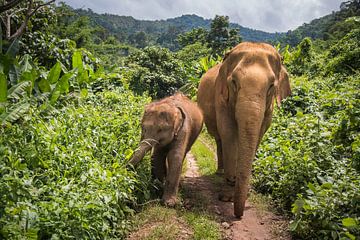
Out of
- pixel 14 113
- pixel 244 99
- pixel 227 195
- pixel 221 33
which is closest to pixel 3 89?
pixel 14 113

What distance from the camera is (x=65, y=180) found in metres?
3.98

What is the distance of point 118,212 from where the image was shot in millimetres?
4492

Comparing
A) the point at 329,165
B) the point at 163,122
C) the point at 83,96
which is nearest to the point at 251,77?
the point at 163,122

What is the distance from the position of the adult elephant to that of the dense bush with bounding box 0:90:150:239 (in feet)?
4.11

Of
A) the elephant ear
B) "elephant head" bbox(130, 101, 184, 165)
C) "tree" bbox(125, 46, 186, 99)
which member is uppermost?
"tree" bbox(125, 46, 186, 99)

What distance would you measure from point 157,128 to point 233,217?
151cm

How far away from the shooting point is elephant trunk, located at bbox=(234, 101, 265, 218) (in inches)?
189

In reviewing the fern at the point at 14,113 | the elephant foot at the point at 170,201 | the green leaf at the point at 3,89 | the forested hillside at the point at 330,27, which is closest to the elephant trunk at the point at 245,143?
the elephant foot at the point at 170,201

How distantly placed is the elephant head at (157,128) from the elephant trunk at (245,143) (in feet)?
3.12

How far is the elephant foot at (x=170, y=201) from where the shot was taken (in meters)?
5.20

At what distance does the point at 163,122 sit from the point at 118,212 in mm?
1399

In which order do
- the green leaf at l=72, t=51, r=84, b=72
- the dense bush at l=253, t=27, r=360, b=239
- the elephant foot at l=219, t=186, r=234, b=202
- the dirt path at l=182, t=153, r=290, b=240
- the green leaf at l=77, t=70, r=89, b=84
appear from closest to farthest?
the dense bush at l=253, t=27, r=360, b=239 < the dirt path at l=182, t=153, r=290, b=240 < the elephant foot at l=219, t=186, r=234, b=202 < the green leaf at l=77, t=70, r=89, b=84 < the green leaf at l=72, t=51, r=84, b=72

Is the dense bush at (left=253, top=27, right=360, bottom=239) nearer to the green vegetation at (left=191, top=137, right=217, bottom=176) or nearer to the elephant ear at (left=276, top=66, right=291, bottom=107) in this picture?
the elephant ear at (left=276, top=66, right=291, bottom=107)

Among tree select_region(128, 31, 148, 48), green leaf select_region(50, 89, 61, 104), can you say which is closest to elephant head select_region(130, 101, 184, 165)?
green leaf select_region(50, 89, 61, 104)
